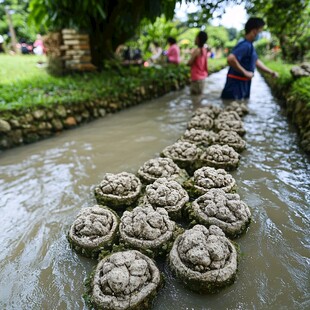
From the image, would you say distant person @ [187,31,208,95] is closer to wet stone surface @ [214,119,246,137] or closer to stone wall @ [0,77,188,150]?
stone wall @ [0,77,188,150]

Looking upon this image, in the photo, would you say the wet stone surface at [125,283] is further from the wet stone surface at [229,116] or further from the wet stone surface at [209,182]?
the wet stone surface at [229,116]

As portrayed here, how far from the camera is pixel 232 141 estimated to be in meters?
3.59

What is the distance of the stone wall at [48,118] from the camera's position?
4066mm

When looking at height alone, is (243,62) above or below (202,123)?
above

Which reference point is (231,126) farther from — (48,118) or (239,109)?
(48,118)

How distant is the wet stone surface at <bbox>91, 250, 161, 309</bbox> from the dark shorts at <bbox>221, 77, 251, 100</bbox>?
531cm

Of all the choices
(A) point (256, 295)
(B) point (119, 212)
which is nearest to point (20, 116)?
(B) point (119, 212)

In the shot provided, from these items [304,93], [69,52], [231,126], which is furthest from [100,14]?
[304,93]

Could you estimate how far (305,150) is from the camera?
3.62 metres

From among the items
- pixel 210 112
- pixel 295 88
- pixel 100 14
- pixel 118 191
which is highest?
pixel 100 14

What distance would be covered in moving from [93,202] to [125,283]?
4.25 feet

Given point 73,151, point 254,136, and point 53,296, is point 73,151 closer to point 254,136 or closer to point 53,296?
point 53,296

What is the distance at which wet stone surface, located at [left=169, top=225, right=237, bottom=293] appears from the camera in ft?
5.35

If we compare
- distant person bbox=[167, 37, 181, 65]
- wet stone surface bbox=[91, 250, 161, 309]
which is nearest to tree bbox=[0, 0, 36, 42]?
distant person bbox=[167, 37, 181, 65]
